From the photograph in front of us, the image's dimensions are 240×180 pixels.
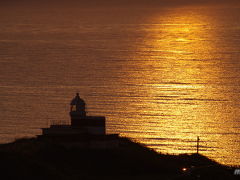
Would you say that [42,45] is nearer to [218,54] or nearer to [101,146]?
[218,54]

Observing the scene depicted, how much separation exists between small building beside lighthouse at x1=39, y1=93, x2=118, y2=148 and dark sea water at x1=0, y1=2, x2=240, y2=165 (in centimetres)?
2102

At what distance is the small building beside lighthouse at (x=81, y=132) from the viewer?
1828 inches

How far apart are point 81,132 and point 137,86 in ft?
179

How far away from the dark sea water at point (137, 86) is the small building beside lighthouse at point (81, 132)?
828 inches

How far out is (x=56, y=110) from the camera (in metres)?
87.5

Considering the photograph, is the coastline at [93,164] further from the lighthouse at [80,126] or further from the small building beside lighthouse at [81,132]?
the lighthouse at [80,126]

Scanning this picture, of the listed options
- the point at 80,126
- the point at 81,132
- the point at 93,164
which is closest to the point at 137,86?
the point at 80,126

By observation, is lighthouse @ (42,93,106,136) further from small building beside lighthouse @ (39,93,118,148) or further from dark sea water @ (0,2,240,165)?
dark sea water @ (0,2,240,165)

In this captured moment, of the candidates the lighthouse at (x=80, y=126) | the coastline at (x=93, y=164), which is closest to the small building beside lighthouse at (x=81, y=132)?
the lighthouse at (x=80, y=126)

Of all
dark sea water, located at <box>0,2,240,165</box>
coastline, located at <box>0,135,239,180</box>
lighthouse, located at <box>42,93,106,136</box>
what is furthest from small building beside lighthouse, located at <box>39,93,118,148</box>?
dark sea water, located at <box>0,2,240,165</box>

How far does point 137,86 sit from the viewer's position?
3986 inches

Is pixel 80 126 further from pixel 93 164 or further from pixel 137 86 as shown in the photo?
pixel 137 86

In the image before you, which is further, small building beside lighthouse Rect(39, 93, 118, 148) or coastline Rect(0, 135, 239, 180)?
small building beside lighthouse Rect(39, 93, 118, 148)

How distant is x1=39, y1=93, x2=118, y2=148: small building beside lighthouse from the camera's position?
46438 millimetres
